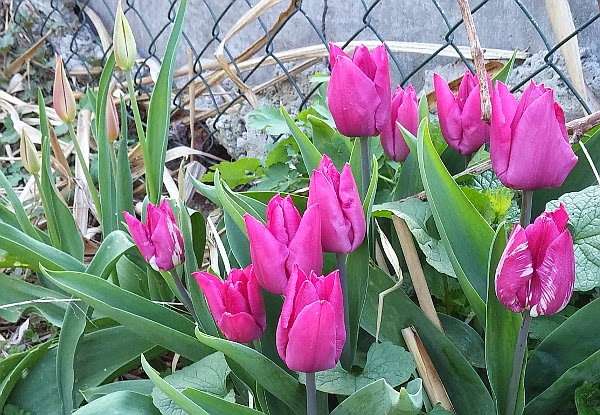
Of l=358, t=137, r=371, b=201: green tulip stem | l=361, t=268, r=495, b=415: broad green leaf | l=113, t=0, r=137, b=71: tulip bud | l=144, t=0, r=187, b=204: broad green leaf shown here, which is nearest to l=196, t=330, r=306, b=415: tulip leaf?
l=361, t=268, r=495, b=415: broad green leaf

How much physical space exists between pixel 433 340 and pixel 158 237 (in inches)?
12.0

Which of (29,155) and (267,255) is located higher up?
(29,155)

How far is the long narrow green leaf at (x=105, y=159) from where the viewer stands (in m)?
1.00

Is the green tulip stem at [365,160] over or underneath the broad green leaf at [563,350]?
over

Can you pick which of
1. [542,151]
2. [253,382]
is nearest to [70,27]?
[253,382]

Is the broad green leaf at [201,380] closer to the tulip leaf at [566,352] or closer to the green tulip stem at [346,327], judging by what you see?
the green tulip stem at [346,327]

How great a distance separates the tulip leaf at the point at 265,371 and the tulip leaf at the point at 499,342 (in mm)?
183

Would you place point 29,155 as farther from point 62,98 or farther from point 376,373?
point 376,373

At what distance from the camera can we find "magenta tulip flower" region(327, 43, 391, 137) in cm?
64

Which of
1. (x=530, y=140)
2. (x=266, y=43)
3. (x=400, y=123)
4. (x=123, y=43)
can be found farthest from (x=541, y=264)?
(x=266, y=43)

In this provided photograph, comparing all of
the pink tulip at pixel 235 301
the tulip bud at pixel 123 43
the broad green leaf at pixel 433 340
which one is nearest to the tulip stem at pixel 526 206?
the broad green leaf at pixel 433 340

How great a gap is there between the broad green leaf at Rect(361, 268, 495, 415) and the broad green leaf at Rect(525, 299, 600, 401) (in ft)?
0.21

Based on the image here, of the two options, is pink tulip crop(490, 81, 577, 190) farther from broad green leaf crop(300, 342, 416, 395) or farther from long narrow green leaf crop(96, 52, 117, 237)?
long narrow green leaf crop(96, 52, 117, 237)

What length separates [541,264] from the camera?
0.47 metres
